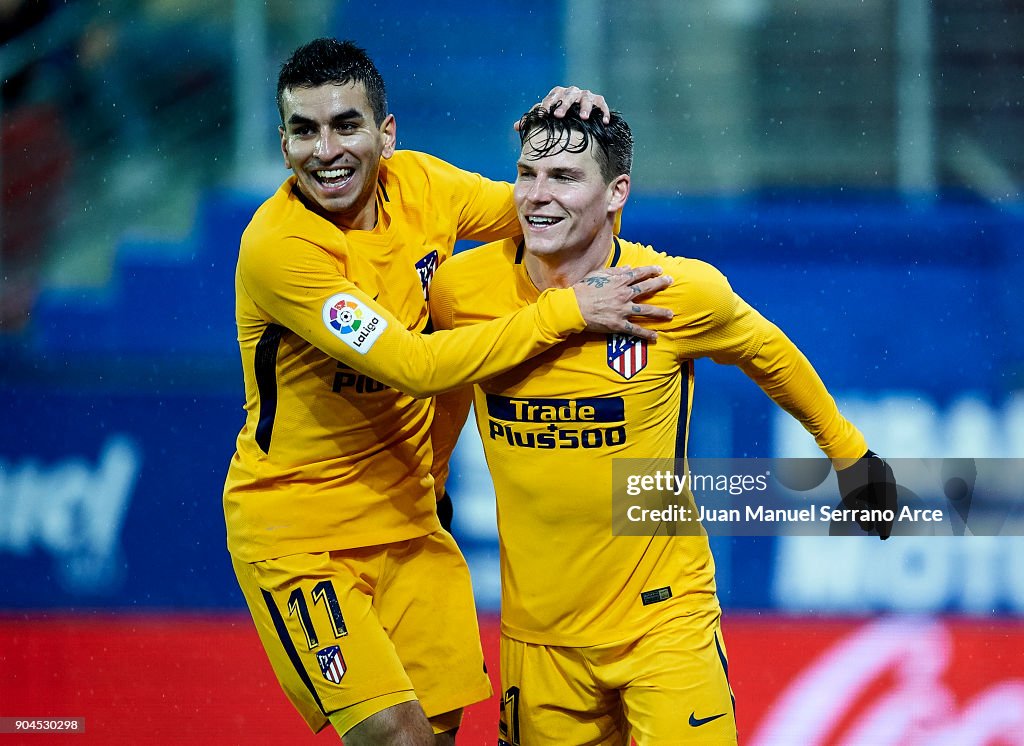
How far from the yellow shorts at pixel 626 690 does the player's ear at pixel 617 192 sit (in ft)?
3.08

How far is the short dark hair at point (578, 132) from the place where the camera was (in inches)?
114

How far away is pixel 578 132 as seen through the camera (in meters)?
2.91

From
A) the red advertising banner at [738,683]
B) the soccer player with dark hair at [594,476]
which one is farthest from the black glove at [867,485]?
the red advertising banner at [738,683]

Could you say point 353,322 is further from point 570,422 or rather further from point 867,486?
point 867,486

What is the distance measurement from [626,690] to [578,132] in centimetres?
125

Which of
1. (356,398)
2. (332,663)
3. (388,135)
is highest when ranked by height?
(388,135)

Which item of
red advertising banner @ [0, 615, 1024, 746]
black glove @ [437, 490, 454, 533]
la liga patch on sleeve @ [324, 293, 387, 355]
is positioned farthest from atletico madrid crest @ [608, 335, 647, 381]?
red advertising banner @ [0, 615, 1024, 746]

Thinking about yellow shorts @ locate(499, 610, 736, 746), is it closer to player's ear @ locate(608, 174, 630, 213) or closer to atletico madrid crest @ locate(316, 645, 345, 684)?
atletico madrid crest @ locate(316, 645, 345, 684)

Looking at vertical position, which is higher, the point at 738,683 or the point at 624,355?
the point at 624,355

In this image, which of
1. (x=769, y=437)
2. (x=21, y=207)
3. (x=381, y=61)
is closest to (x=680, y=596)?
(x=769, y=437)

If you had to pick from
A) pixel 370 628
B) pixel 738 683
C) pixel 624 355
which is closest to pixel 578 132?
pixel 624 355

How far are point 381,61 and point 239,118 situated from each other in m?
0.81

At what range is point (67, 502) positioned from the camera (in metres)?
5.70

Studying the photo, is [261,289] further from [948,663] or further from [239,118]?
[239,118]
